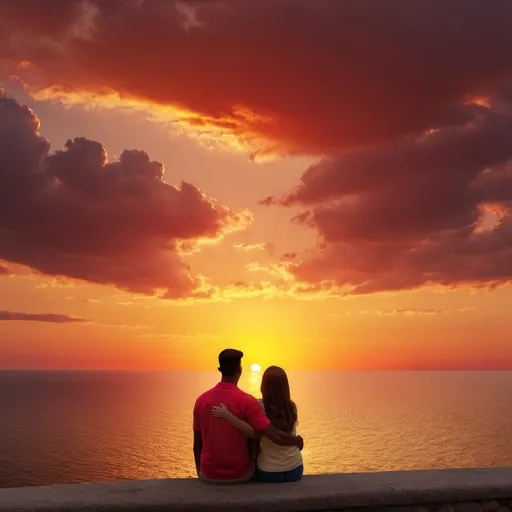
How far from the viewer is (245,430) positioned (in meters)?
6.71

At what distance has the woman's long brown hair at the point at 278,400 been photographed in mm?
6762

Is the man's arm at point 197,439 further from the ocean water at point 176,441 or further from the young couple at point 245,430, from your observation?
the ocean water at point 176,441

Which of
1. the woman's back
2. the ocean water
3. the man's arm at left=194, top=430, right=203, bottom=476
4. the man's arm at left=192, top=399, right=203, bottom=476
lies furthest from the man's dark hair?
the ocean water

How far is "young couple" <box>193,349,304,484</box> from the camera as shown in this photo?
6730 millimetres

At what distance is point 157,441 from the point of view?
4250 inches

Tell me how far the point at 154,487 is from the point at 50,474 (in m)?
82.2

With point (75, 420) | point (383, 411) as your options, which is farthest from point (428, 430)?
point (75, 420)

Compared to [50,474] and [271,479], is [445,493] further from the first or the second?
[50,474]

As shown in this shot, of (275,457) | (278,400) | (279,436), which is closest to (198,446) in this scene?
(275,457)

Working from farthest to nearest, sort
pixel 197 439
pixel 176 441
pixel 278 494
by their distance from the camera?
pixel 176 441
pixel 197 439
pixel 278 494

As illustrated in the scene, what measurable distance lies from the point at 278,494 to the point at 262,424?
764 mm

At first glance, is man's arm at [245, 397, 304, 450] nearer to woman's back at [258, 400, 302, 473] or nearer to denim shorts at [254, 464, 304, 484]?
woman's back at [258, 400, 302, 473]

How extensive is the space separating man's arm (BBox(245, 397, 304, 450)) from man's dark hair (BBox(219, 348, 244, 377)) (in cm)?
41

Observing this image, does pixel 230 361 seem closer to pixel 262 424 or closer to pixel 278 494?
pixel 262 424
